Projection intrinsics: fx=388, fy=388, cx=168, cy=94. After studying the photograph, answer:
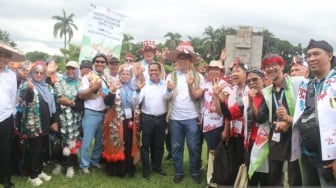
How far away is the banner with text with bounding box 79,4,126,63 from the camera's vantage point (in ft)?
23.5

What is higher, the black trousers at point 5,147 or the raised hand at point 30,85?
the raised hand at point 30,85

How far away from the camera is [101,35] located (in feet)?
23.9

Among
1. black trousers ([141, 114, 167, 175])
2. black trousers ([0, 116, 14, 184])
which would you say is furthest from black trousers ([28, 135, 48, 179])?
black trousers ([141, 114, 167, 175])

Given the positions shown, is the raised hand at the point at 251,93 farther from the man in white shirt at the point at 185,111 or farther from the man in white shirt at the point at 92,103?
the man in white shirt at the point at 92,103

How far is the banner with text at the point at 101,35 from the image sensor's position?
7.16m

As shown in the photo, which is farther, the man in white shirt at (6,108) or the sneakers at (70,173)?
the sneakers at (70,173)

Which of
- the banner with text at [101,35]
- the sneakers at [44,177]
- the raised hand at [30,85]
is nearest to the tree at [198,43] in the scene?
the banner with text at [101,35]

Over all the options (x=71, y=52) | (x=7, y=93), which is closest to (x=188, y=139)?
(x=7, y=93)

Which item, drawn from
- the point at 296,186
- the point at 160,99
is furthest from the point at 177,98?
the point at 296,186

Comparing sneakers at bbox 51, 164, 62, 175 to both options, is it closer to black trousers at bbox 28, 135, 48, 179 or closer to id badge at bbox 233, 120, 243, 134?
black trousers at bbox 28, 135, 48, 179

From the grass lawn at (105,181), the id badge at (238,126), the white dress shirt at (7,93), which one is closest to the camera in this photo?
the white dress shirt at (7,93)

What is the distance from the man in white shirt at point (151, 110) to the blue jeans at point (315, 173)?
263 centimetres

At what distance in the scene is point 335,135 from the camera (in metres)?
3.15

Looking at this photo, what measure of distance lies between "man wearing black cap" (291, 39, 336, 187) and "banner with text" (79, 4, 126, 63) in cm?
426
